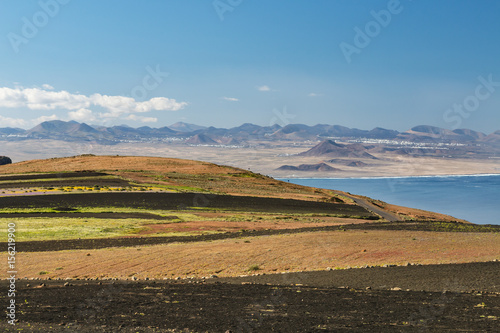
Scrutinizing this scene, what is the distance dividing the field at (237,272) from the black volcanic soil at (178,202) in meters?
2.59

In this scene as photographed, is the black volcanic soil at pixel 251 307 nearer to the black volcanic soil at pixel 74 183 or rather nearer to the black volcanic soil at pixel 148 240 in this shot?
the black volcanic soil at pixel 148 240

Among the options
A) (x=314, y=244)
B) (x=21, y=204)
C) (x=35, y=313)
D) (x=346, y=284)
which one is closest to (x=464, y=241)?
(x=314, y=244)

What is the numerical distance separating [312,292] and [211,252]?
37.2 ft

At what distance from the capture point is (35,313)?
15.0m

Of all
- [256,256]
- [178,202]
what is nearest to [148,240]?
[256,256]

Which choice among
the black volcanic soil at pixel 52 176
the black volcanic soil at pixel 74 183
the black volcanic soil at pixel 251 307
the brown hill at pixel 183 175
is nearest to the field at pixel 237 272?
Result: the black volcanic soil at pixel 251 307

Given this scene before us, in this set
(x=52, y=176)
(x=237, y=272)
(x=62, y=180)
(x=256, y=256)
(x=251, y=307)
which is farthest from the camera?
(x=52, y=176)

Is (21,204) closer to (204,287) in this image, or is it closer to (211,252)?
(211,252)

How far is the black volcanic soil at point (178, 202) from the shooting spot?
187 ft

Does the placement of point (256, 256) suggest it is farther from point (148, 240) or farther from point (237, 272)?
point (148, 240)

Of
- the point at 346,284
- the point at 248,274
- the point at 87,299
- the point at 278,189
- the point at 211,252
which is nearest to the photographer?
the point at 87,299

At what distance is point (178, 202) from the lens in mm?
62000

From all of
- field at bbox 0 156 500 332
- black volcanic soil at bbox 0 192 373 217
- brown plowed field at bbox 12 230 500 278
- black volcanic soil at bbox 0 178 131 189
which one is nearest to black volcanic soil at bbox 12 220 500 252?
field at bbox 0 156 500 332

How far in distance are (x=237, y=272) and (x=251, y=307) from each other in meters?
7.82
